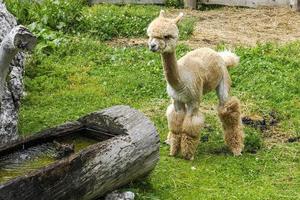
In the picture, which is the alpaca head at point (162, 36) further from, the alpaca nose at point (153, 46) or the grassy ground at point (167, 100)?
the grassy ground at point (167, 100)

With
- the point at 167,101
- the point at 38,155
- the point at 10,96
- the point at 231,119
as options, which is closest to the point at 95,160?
the point at 38,155

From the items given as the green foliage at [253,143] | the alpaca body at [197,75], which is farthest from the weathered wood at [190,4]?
the alpaca body at [197,75]

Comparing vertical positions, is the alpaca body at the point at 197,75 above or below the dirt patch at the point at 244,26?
above

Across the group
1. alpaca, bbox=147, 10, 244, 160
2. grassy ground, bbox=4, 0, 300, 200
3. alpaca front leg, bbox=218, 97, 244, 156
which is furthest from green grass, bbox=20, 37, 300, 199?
alpaca, bbox=147, 10, 244, 160

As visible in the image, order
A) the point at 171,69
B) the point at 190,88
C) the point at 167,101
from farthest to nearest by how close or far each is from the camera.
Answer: the point at 167,101 < the point at 190,88 < the point at 171,69

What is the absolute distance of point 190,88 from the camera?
6.87 m

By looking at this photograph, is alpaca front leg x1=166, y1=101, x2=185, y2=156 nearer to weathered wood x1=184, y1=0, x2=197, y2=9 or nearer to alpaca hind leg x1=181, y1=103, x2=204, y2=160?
alpaca hind leg x1=181, y1=103, x2=204, y2=160

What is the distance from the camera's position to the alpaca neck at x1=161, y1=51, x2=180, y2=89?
259 inches

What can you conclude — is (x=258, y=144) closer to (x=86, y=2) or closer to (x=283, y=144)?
(x=283, y=144)

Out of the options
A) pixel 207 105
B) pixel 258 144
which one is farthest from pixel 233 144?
pixel 207 105

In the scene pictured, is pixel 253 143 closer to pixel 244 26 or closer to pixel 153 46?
pixel 153 46

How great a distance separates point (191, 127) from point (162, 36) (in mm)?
1113

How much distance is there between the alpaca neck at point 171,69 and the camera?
21.6 feet

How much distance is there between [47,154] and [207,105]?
11.8ft
